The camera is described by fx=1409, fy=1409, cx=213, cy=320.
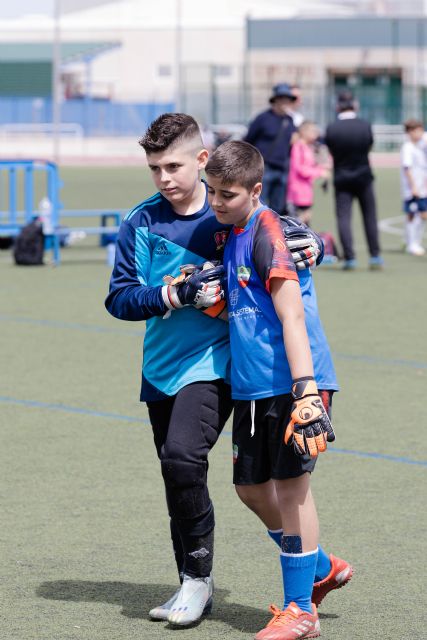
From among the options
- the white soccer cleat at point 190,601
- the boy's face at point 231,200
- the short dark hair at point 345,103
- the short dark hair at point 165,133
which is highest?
the short dark hair at point 345,103

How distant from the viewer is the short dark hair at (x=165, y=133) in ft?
15.7

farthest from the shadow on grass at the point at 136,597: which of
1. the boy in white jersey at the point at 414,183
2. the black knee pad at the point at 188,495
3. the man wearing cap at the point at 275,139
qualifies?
the boy in white jersey at the point at 414,183

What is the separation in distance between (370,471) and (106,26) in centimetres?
8739

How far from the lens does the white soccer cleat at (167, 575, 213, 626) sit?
189 inches

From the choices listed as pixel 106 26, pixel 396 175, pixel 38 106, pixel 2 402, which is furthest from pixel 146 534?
pixel 106 26

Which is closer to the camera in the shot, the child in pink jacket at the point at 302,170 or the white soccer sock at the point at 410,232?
the child in pink jacket at the point at 302,170

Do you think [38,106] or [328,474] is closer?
[328,474]

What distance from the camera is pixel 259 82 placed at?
255 feet

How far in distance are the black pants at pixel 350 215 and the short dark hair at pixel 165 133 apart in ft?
36.2

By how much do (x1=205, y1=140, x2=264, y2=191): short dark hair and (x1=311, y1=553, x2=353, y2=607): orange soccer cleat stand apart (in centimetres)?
135

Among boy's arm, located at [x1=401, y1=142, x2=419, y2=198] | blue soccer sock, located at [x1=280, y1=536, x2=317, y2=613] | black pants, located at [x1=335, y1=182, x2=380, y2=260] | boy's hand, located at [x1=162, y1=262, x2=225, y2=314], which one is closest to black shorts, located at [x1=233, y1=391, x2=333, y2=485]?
blue soccer sock, located at [x1=280, y1=536, x2=317, y2=613]

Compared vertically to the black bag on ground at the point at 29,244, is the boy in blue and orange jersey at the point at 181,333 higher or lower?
higher

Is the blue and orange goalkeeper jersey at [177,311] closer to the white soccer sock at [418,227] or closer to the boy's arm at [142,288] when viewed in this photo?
the boy's arm at [142,288]

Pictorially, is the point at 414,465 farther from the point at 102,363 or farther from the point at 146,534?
the point at 102,363
